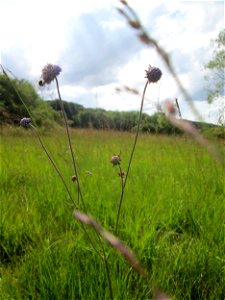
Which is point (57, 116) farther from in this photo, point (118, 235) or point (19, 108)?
point (118, 235)

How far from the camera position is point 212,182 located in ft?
8.77

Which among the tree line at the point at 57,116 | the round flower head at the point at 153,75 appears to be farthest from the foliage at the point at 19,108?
the round flower head at the point at 153,75

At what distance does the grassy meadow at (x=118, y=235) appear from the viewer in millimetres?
1442

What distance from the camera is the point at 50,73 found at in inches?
45.9

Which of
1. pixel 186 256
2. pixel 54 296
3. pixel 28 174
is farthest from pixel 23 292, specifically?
pixel 28 174

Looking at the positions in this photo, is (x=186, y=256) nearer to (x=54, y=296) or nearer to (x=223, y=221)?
(x=223, y=221)

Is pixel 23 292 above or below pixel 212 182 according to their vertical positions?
below

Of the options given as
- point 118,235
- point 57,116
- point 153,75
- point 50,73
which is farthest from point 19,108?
point 153,75

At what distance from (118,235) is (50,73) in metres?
0.99

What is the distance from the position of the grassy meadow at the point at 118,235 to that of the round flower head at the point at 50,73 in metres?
0.70

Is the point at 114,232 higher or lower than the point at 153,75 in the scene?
lower

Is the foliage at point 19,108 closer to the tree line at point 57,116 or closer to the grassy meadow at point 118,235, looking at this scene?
the tree line at point 57,116

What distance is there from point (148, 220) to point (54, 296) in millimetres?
731

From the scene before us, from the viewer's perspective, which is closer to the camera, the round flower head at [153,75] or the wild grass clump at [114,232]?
the round flower head at [153,75]
